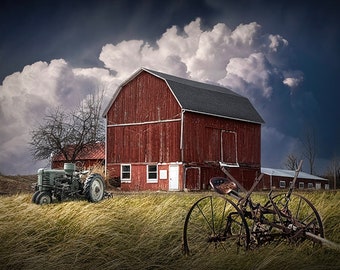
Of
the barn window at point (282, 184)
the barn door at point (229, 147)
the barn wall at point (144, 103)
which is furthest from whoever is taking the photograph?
the barn window at point (282, 184)

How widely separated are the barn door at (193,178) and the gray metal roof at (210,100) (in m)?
3.44

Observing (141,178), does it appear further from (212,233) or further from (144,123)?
(212,233)

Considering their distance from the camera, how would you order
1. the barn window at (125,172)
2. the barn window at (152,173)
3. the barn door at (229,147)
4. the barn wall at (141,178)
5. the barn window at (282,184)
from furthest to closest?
1. the barn window at (282,184)
2. the barn window at (125,172)
3. the barn door at (229,147)
4. the barn window at (152,173)
5. the barn wall at (141,178)

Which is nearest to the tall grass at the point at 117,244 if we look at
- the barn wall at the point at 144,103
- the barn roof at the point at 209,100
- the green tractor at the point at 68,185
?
the green tractor at the point at 68,185

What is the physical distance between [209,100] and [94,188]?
16.8m

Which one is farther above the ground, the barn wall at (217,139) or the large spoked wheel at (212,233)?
the barn wall at (217,139)

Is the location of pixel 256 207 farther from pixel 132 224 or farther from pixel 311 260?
pixel 132 224

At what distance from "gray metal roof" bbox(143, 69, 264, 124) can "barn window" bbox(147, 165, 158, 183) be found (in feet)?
14.2

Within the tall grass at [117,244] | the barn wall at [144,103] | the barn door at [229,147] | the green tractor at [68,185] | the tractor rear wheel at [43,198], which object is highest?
the barn wall at [144,103]

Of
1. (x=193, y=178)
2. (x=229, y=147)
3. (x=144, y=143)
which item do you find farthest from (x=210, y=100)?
(x=193, y=178)

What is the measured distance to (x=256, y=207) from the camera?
885cm

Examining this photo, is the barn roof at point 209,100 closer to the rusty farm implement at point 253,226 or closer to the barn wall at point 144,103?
the barn wall at point 144,103

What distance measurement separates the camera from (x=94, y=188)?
1906cm

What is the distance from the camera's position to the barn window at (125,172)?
34188mm
